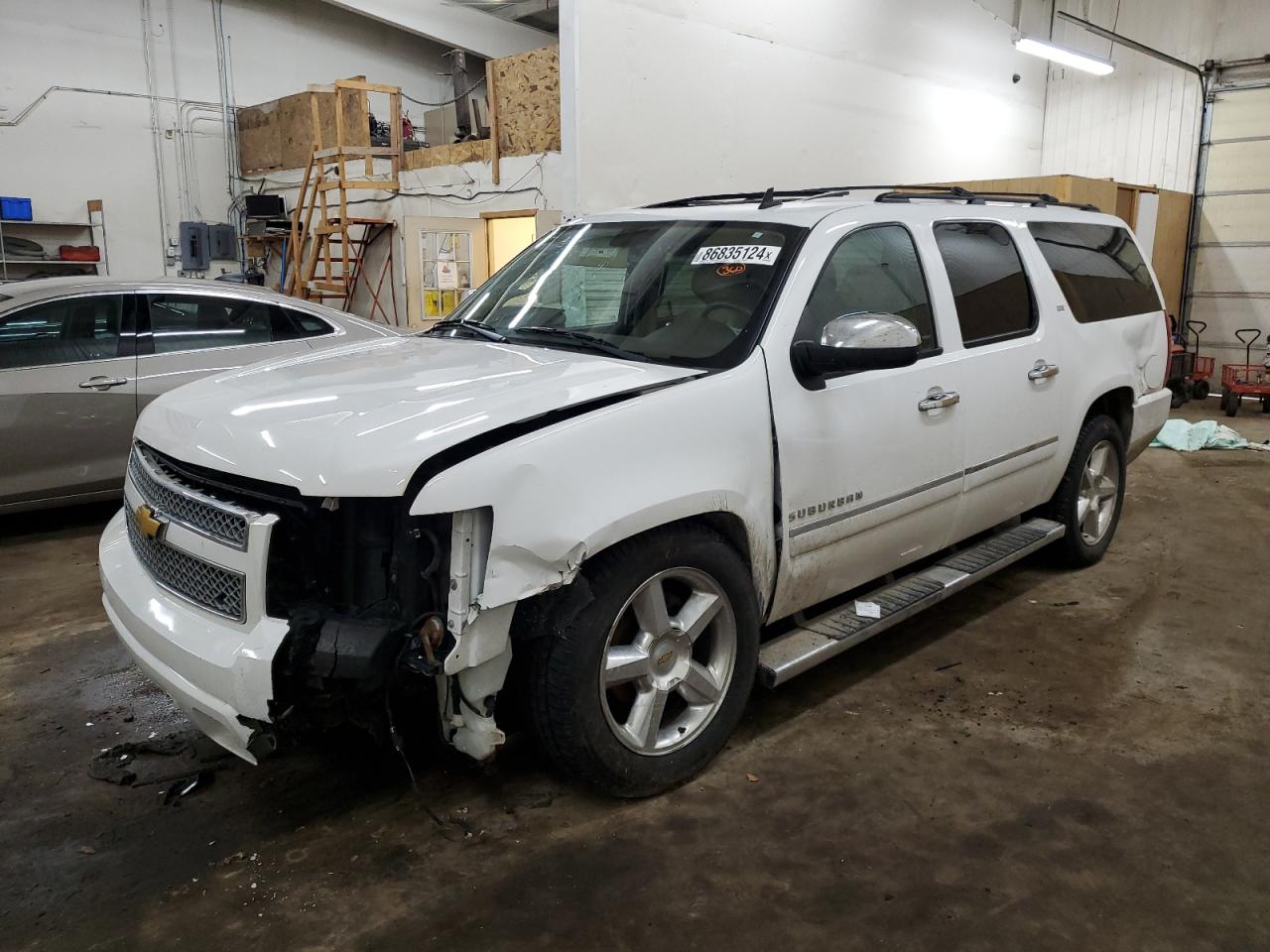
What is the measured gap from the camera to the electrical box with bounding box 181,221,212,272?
14.3 m

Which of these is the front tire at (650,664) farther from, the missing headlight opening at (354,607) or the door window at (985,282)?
the door window at (985,282)

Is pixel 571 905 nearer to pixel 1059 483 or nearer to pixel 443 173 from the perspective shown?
pixel 1059 483

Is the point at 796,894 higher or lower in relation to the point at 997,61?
lower

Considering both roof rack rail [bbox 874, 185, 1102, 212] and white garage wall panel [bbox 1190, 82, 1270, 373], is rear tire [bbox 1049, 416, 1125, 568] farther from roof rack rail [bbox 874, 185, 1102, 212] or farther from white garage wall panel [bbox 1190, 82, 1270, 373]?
white garage wall panel [bbox 1190, 82, 1270, 373]

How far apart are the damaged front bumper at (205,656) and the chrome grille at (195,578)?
3cm

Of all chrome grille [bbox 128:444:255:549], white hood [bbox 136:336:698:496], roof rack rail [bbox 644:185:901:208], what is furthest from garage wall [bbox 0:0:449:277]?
chrome grille [bbox 128:444:255:549]

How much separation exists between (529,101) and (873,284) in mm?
6546

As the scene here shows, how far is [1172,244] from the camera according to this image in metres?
12.4

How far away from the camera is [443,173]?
10.5 metres

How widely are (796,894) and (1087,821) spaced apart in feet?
3.10

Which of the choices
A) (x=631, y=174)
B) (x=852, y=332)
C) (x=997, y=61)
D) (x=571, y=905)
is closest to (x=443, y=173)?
(x=631, y=174)

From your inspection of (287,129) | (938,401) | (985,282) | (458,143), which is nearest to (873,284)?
Result: (938,401)

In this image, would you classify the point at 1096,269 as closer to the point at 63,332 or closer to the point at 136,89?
the point at 63,332

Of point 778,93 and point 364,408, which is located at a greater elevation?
point 778,93
